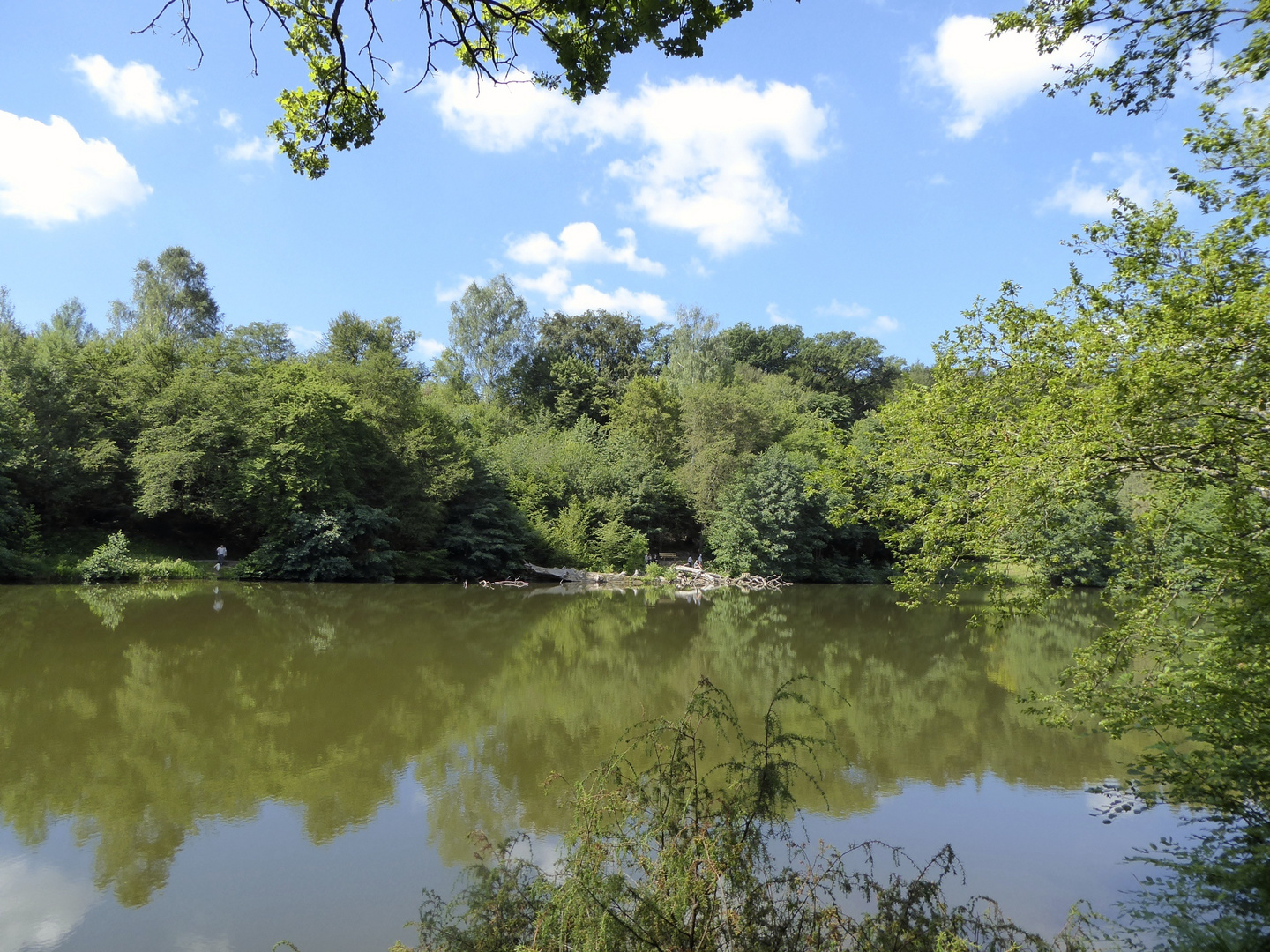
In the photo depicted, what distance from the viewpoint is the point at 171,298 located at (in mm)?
38156

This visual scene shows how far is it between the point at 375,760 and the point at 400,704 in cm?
223

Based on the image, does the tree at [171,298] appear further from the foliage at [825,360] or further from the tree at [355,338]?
the foliage at [825,360]

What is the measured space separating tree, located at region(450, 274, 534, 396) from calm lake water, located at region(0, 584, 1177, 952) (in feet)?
87.2

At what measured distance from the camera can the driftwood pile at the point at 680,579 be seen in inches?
1099

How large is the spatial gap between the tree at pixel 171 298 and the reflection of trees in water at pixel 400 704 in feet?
78.1

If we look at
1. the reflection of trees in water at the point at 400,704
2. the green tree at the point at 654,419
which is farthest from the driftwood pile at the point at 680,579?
the reflection of trees in water at the point at 400,704

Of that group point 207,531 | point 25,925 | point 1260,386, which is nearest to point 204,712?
point 25,925

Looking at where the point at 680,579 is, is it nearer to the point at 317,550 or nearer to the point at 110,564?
the point at 317,550

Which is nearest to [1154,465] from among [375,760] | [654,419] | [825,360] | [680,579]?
[375,760]

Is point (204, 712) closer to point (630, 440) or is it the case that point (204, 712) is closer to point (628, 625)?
point (628, 625)

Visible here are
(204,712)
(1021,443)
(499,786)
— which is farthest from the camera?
(204,712)

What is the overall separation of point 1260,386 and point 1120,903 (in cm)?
344

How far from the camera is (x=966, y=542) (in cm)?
630

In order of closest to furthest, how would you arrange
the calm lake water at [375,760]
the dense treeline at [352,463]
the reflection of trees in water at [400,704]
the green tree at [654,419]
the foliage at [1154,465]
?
the foliage at [1154,465], the calm lake water at [375,760], the reflection of trees in water at [400,704], the dense treeline at [352,463], the green tree at [654,419]
